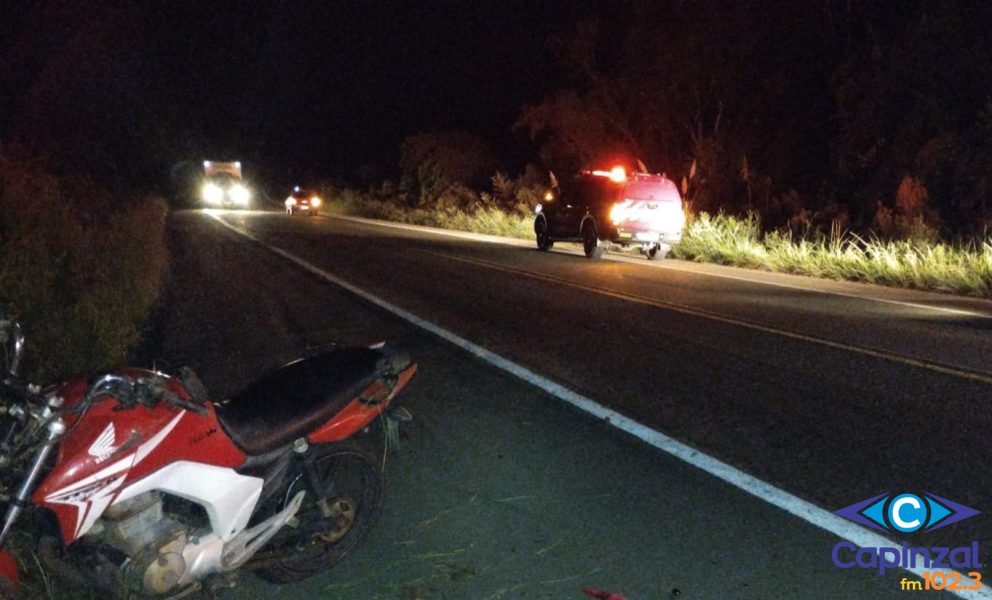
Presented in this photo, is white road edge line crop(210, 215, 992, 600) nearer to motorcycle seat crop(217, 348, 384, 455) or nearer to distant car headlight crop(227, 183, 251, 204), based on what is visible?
motorcycle seat crop(217, 348, 384, 455)

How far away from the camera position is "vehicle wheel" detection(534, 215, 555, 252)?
1048 inches

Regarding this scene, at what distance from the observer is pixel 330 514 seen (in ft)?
16.0

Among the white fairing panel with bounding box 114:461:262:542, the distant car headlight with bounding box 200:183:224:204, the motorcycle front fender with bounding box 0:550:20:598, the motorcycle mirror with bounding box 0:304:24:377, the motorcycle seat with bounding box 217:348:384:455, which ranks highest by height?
the motorcycle mirror with bounding box 0:304:24:377

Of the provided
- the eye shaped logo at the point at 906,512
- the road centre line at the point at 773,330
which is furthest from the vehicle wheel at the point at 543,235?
the eye shaped logo at the point at 906,512

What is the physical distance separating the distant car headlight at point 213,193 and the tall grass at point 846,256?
1750 inches

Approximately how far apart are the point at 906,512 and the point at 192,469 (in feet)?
13.1

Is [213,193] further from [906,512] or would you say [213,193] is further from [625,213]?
[906,512]

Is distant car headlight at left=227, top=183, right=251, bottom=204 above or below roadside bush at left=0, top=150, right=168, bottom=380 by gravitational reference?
below

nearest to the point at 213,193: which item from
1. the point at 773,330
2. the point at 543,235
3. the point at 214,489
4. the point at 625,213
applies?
the point at 543,235

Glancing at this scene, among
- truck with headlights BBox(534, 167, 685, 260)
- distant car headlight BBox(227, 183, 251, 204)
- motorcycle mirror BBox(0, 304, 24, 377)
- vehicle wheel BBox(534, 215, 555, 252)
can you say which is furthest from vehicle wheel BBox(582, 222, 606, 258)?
distant car headlight BBox(227, 183, 251, 204)

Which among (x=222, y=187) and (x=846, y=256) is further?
(x=222, y=187)

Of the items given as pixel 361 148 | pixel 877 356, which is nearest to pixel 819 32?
pixel 877 356

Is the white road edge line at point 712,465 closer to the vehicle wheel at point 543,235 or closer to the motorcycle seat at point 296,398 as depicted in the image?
the motorcycle seat at point 296,398

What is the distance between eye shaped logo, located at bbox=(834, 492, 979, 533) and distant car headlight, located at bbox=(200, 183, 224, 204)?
62.2 m
